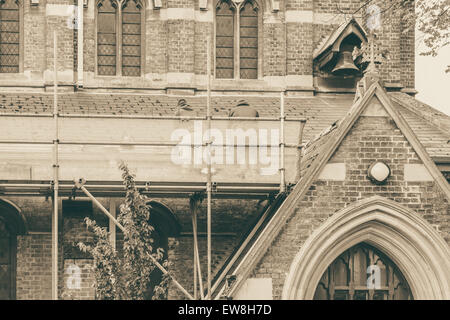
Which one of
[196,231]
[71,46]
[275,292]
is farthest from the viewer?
[71,46]

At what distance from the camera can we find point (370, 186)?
832 inches

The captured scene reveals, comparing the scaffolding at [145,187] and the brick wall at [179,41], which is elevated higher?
the brick wall at [179,41]

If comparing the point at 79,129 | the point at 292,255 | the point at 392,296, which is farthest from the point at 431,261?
the point at 79,129

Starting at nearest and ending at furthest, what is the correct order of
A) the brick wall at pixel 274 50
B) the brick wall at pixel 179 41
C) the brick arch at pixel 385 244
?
the brick arch at pixel 385 244
the brick wall at pixel 179 41
the brick wall at pixel 274 50

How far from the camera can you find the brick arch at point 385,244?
20844mm

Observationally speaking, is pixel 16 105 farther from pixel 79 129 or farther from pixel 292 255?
pixel 292 255

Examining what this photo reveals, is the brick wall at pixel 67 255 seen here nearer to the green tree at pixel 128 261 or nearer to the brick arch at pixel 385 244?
the brick arch at pixel 385 244

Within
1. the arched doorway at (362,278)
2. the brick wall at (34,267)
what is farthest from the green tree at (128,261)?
the brick wall at (34,267)

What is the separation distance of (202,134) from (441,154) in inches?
191

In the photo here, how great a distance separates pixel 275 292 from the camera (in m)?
20.6

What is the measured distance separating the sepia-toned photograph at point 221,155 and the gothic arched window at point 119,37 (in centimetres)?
3

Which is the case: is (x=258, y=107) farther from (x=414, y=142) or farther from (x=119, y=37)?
(x=414, y=142)

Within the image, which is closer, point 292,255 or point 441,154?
point 292,255

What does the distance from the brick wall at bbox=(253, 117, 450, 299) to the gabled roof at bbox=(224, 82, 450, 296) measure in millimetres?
103
